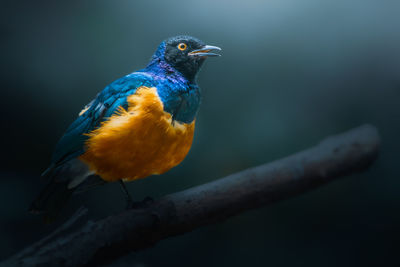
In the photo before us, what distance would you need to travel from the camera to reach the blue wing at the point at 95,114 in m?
1.19

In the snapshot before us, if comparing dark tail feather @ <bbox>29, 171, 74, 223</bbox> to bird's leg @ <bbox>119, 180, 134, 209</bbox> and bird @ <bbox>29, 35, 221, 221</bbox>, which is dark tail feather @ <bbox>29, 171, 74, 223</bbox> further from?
bird's leg @ <bbox>119, 180, 134, 209</bbox>

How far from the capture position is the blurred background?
4.29 feet

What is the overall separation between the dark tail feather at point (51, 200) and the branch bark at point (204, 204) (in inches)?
5.0

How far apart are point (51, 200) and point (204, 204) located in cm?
52

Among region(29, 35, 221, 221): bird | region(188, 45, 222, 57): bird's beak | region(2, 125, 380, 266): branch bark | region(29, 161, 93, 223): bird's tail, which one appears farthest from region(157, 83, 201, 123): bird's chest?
region(29, 161, 93, 223): bird's tail

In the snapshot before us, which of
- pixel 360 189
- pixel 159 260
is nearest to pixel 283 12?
pixel 360 189

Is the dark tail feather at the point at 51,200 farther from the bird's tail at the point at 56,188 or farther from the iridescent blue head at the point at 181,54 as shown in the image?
the iridescent blue head at the point at 181,54

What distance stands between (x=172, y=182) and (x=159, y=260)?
0.98ft

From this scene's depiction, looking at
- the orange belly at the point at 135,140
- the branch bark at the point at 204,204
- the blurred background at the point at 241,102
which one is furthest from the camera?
the blurred background at the point at 241,102

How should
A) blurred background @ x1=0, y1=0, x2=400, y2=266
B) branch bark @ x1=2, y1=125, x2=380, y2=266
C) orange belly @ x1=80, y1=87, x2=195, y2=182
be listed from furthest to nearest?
blurred background @ x1=0, y1=0, x2=400, y2=266, orange belly @ x1=80, y1=87, x2=195, y2=182, branch bark @ x1=2, y1=125, x2=380, y2=266

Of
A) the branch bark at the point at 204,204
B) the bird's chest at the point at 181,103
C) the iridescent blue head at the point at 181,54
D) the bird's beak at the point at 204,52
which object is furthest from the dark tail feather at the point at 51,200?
the bird's beak at the point at 204,52

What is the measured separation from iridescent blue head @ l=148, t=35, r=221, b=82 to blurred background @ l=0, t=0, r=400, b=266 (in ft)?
0.29

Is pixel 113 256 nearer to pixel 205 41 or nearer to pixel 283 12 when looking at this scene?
pixel 205 41

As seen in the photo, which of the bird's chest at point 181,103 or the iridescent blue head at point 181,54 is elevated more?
the iridescent blue head at point 181,54
